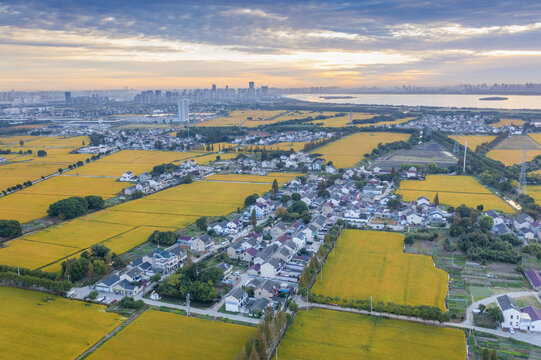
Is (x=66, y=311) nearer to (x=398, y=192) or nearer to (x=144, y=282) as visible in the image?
(x=144, y=282)

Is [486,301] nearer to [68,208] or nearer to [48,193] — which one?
[68,208]

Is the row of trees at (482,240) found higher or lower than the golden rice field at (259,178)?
lower

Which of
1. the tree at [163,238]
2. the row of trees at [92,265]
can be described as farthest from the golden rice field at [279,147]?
the row of trees at [92,265]

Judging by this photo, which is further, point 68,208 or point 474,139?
point 474,139

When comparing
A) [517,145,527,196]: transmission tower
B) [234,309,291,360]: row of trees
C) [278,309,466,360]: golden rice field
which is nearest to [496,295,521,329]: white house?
[278,309,466,360]: golden rice field

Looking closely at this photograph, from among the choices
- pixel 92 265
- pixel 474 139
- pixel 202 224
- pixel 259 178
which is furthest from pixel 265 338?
pixel 474 139

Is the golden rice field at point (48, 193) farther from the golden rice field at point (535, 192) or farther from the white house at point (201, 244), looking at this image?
the golden rice field at point (535, 192)
